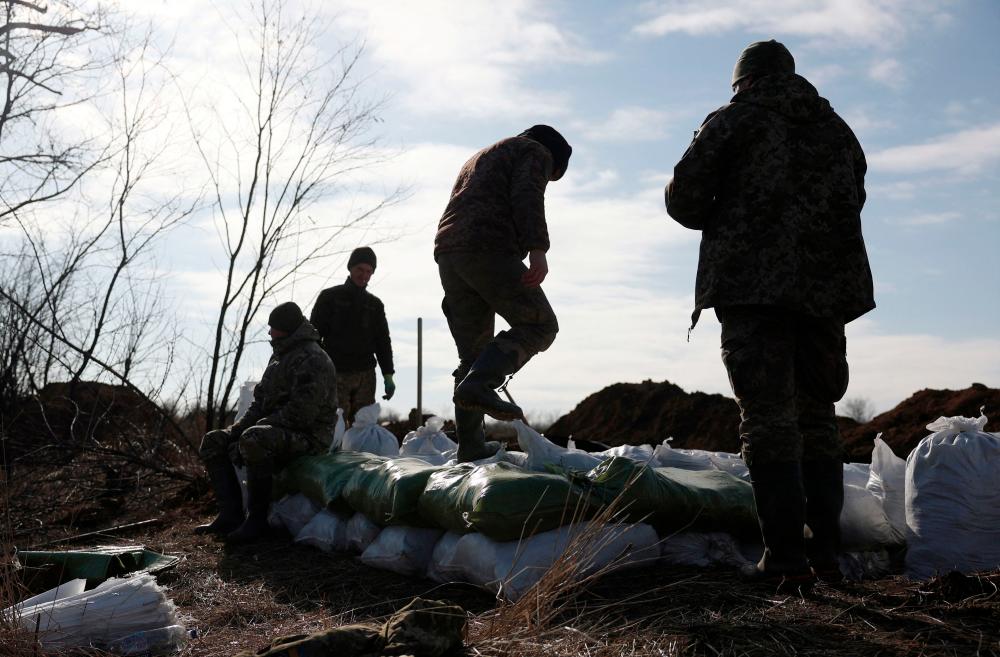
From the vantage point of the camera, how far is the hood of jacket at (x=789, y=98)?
3.13 metres

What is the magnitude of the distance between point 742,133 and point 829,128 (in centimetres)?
29

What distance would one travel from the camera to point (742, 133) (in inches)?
122

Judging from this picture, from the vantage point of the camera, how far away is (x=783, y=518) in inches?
116

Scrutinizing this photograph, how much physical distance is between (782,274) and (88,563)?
2767 millimetres

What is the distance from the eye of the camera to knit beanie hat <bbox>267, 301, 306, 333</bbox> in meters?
5.47

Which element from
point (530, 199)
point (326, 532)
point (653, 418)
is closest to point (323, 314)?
point (326, 532)

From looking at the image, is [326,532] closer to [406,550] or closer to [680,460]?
[406,550]

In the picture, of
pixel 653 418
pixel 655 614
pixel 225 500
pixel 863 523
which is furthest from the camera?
pixel 653 418

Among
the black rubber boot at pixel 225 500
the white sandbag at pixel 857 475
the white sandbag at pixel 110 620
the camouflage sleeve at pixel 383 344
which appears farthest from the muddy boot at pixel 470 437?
the camouflage sleeve at pixel 383 344

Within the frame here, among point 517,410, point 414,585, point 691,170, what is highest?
point 691,170

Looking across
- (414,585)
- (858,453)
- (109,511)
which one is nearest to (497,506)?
(414,585)

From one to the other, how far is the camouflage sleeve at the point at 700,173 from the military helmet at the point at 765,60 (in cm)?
19

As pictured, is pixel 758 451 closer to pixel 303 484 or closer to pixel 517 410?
pixel 517 410

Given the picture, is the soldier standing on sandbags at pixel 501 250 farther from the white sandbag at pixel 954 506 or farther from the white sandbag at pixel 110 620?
the white sandbag at pixel 954 506
